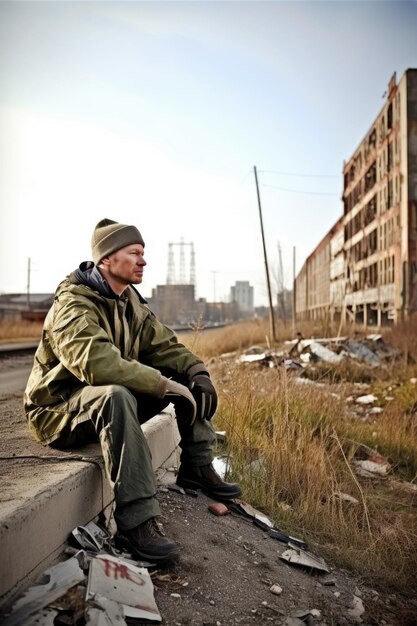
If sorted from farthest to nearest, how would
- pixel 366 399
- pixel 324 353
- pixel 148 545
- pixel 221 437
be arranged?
pixel 324 353
pixel 366 399
pixel 221 437
pixel 148 545

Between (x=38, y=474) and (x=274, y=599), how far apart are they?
129 centimetres

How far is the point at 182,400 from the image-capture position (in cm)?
318

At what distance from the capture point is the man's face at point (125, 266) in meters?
3.29

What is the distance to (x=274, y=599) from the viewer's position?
8.50 ft

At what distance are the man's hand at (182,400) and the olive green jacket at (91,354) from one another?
0.11m

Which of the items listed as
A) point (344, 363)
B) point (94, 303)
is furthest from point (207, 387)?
point (344, 363)

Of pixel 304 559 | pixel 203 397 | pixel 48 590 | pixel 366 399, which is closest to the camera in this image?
pixel 48 590

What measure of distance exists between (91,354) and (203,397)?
33.2 inches

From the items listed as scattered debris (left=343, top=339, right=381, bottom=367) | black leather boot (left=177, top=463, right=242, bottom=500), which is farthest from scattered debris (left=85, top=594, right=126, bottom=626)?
scattered debris (left=343, top=339, right=381, bottom=367)

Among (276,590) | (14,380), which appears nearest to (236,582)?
(276,590)

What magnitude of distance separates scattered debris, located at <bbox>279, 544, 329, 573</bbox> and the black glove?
0.92 metres

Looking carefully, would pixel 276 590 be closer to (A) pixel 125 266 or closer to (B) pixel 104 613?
(B) pixel 104 613

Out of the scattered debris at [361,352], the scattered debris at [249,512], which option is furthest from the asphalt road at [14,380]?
the scattered debris at [361,352]

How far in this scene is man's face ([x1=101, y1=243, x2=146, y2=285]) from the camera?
3.29 metres
